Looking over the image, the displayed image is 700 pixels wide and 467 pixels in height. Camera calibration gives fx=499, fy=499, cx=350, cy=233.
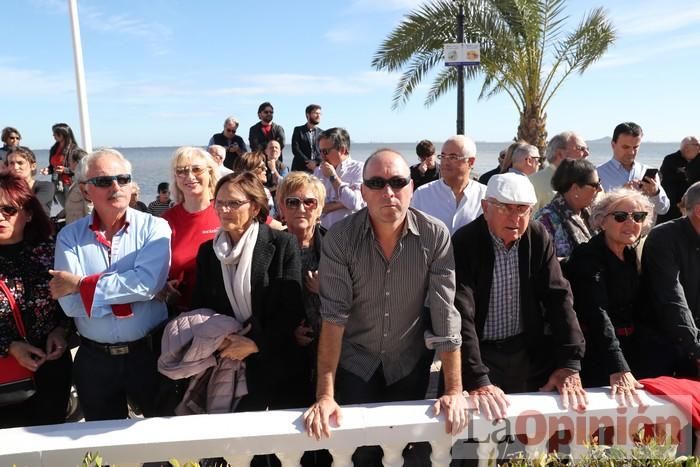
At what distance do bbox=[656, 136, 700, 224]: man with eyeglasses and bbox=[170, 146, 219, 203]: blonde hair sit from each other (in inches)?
267

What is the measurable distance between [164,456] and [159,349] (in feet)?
2.33

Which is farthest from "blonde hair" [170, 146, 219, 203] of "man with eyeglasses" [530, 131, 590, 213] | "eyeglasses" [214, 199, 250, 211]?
"man with eyeglasses" [530, 131, 590, 213]

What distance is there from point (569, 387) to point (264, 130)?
7406 millimetres

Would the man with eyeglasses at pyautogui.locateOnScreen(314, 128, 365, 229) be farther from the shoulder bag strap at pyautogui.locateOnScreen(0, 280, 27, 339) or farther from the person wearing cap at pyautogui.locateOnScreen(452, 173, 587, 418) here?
the shoulder bag strap at pyautogui.locateOnScreen(0, 280, 27, 339)

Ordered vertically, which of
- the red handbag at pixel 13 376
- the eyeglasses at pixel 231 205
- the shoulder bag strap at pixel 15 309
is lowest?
the red handbag at pixel 13 376

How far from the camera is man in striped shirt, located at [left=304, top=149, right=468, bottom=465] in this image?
239 cm

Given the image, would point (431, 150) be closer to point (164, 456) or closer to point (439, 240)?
point (439, 240)

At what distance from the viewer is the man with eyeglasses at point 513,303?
255 cm

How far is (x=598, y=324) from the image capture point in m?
2.70

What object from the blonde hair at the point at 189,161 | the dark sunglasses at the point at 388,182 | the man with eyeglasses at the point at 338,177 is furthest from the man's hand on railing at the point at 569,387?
the man with eyeglasses at the point at 338,177

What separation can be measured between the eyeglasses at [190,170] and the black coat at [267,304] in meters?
0.76

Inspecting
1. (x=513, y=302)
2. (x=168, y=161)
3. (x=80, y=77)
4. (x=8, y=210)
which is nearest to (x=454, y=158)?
(x=513, y=302)

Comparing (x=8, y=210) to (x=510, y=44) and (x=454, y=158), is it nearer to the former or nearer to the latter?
(x=454, y=158)

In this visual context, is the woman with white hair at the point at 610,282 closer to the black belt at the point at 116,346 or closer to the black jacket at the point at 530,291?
the black jacket at the point at 530,291
